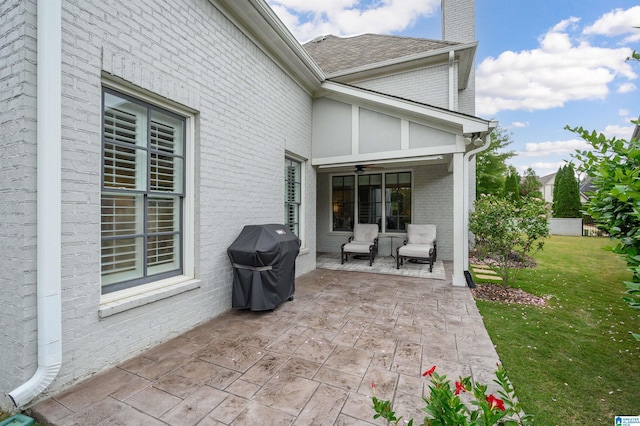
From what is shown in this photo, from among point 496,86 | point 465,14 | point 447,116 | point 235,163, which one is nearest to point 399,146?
point 447,116

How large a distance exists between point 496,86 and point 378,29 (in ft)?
54.4

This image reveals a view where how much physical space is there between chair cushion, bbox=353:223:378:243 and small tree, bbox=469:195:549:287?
302cm

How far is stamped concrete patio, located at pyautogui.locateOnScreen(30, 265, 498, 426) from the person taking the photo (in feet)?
6.38

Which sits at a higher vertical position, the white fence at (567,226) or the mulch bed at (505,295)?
the white fence at (567,226)

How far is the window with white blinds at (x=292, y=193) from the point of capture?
5898 millimetres

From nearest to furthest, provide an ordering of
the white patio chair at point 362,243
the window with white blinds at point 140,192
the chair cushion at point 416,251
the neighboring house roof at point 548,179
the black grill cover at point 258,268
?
the window with white blinds at point 140,192
the black grill cover at point 258,268
the chair cushion at point 416,251
the white patio chair at point 362,243
the neighboring house roof at point 548,179

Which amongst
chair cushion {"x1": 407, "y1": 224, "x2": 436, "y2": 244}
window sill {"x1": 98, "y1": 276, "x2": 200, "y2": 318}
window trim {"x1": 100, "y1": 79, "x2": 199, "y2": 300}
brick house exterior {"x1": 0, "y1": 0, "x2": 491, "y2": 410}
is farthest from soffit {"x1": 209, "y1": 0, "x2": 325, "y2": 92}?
chair cushion {"x1": 407, "y1": 224, "x2": 436, "y2": 244}

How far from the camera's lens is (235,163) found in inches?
161

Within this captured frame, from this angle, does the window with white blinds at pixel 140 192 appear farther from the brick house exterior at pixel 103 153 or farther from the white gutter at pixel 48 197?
the white gutter at pixel 48 197

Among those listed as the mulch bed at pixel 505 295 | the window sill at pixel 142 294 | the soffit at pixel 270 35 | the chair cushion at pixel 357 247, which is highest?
the soffit at pixel 270 35

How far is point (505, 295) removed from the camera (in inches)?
190

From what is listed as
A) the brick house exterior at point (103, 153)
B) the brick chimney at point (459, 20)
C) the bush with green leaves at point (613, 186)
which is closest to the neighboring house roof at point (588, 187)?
the bush with green leaves at point (613, 186)

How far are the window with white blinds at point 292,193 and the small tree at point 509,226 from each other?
3.69 meters

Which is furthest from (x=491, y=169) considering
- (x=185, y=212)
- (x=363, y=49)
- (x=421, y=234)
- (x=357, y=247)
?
(x=185, y=212)
